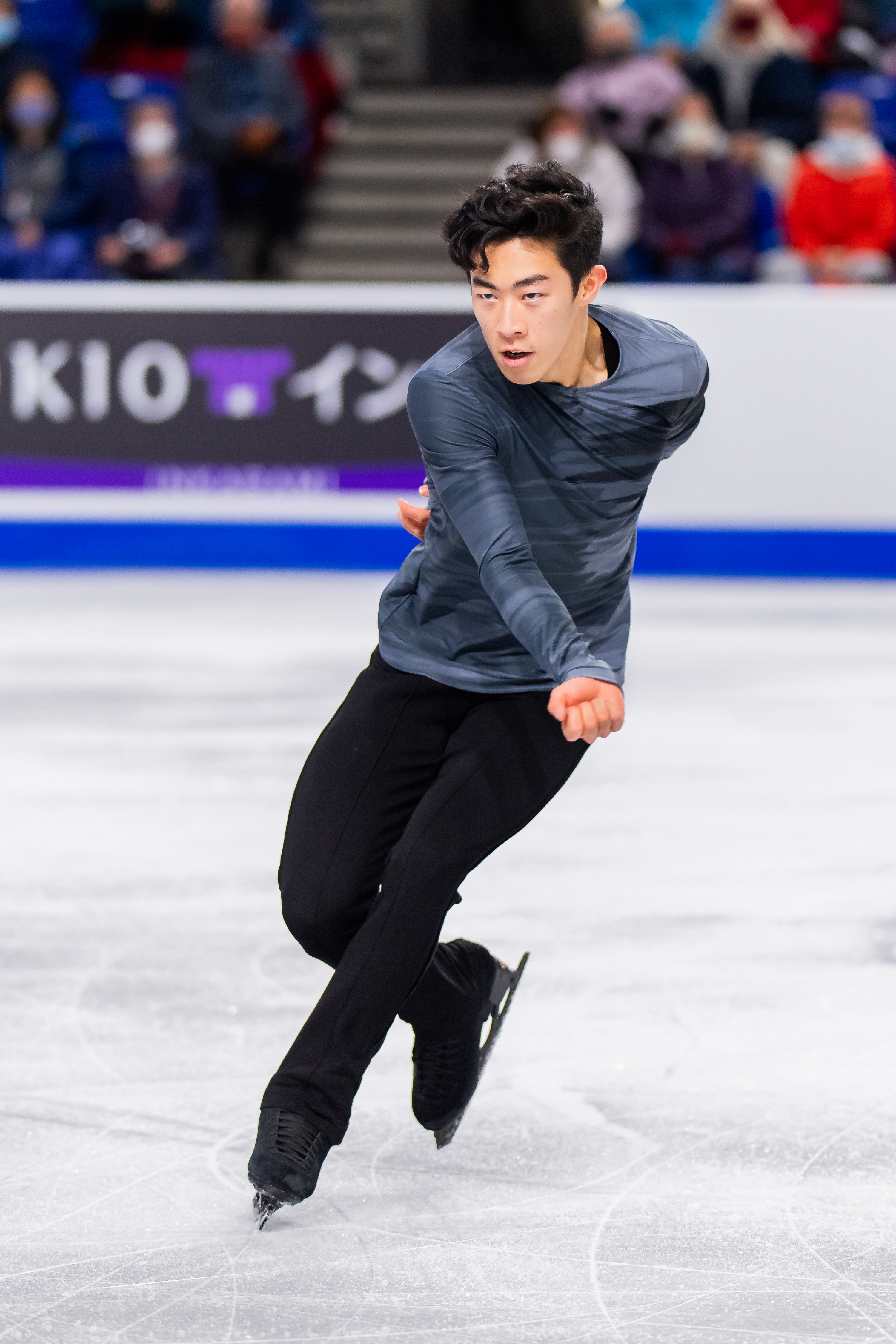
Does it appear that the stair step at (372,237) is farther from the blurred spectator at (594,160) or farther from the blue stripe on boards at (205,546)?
the blue stripe on boards at (205,546)

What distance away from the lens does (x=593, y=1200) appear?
240 centimetres

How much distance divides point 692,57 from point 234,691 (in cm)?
571

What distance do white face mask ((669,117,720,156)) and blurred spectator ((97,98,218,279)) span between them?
2.26 m

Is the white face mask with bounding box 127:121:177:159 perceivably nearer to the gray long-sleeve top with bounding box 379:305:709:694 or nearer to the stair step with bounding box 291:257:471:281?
the stair step with bounding box 291:257:471:281

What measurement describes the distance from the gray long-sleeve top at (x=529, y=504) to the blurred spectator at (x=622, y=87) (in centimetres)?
757

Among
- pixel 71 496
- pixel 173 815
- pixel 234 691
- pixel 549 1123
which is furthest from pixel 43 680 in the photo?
pixel 549 1123

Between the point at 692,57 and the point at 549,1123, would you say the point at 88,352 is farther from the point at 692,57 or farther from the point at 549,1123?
the point at 549,1123

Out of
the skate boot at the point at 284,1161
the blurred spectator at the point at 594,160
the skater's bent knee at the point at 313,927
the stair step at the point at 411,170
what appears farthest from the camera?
the stair step at the point at 411,170

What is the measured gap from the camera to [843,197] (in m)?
8.86

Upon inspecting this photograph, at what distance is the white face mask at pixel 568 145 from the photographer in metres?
9.05

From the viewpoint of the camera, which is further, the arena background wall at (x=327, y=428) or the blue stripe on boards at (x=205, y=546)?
the blue stripe on boards at (x=205, y=546)

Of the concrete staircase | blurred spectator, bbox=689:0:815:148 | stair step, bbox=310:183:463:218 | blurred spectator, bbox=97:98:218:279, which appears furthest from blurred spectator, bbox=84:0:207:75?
blurred spectator, bbox=689:0:815:148

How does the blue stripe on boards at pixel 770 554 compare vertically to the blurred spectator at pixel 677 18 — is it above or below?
below

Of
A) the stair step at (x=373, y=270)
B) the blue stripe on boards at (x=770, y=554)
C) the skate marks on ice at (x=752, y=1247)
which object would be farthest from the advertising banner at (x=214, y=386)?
the skate marks on ice at (x=752, y=1247)
